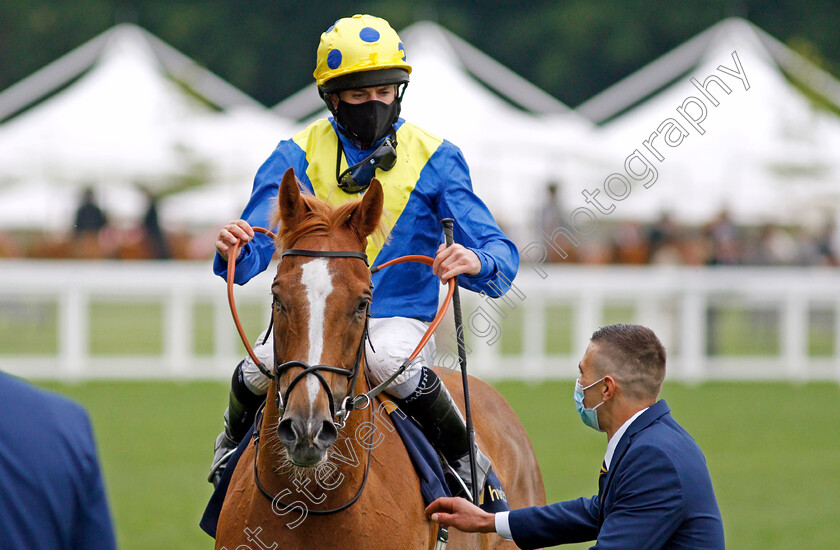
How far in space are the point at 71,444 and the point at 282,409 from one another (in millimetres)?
1243

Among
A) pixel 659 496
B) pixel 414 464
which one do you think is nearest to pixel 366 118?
pixel 414 464

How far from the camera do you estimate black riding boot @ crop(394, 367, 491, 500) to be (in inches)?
150

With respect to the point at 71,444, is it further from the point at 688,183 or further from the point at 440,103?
the point at 688,183

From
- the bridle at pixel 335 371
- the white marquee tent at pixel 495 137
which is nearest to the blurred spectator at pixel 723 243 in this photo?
the white marquee tent at pixel 495 137

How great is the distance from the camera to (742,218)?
25344mm

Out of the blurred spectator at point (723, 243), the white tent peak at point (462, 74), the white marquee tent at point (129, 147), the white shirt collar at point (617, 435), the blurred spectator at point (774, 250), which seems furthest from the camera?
the white tent peak at point (462, 74)

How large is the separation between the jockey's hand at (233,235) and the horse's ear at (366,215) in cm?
35

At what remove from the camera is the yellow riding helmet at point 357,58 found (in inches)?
152

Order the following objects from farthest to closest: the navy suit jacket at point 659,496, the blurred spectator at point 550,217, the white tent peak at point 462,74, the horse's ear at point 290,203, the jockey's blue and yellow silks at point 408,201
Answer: the white tent peak at point 462,74
the blurred spectator at point 550,217
the jockey's blue and yellow silks at point 408,201
the horse's ear at point 290,203
the navy suit jacket at point 659,496

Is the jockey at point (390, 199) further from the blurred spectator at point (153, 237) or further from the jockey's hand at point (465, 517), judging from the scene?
the blurred spectator at point (153, 237)

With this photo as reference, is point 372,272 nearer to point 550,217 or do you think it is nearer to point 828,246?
point 550,217

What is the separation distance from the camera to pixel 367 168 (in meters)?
3.90

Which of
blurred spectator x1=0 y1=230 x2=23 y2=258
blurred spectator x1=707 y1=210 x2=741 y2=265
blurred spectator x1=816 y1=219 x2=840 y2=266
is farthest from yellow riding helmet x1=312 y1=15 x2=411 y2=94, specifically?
blurred spectator x1=816 y1=219 x2=840 y2=266

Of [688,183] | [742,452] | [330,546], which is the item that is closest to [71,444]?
[330,546]
